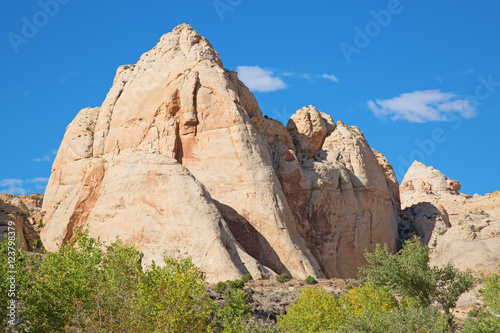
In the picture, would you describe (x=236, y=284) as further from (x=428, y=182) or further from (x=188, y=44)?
(x=428, y=182)

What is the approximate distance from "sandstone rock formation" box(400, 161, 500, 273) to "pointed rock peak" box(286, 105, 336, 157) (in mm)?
17190

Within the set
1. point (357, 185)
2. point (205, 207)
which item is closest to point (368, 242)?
point (357, 185)

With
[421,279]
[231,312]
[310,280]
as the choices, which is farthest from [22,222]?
[421,279]

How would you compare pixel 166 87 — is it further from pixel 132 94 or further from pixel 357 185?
pixel 357 185

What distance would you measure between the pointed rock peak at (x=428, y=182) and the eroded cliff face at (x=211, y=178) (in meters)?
39.0

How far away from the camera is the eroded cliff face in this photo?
6406 centimetres

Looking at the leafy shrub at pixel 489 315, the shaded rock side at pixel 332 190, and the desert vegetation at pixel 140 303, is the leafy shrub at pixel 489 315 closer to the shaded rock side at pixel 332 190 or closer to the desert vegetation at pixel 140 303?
the desert vegetation at pixel 140 303

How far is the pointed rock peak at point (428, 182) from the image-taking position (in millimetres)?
131125

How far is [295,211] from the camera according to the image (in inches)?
3152

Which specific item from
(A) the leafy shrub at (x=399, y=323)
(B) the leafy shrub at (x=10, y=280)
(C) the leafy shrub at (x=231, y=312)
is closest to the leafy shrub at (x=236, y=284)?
(C) the leafy shrub at (x=231, y=312)

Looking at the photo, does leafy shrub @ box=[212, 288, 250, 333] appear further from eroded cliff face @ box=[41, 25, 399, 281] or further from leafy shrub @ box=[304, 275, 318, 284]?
leafy shrub @ box=[304, 275, 318, 284]

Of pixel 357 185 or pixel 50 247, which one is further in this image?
pixel 357 185

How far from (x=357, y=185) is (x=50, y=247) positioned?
3947 cm

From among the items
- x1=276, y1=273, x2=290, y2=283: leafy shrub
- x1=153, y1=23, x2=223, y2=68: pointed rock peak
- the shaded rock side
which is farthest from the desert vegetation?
x1=153, y1=23, x2=223, y2=68: pointed rock peak
